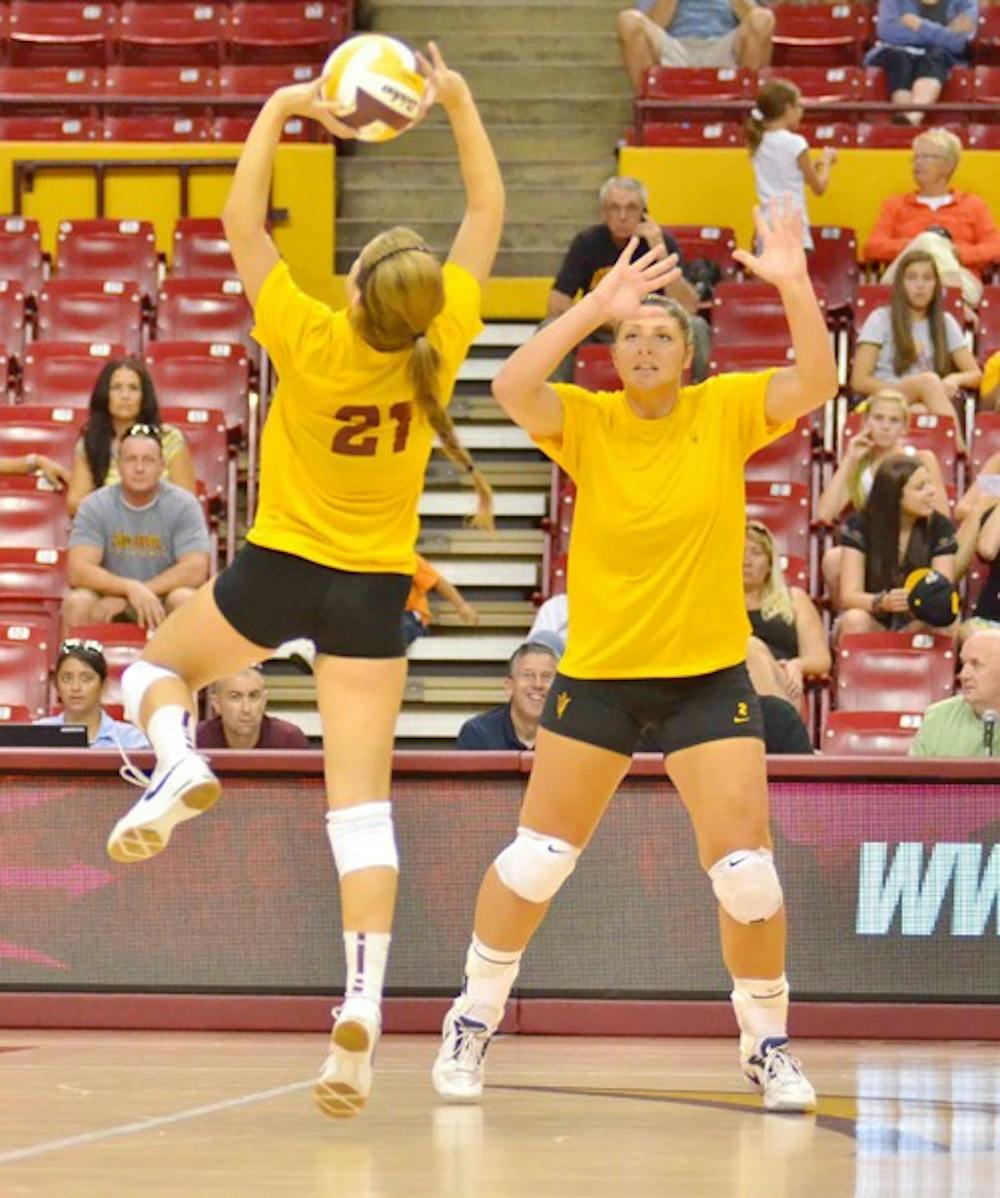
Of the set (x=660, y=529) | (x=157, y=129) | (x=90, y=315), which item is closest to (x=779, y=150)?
(x=90, y=315)

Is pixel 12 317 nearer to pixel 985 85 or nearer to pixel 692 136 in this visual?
pixel 692 136

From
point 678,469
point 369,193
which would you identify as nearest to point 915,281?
point 369,193

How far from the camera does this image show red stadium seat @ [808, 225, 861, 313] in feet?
45.5

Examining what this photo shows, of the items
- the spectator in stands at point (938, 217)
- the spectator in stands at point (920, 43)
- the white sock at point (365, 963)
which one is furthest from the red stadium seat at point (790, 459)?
the white sock at point (365, 963)

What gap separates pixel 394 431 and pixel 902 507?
207 inches

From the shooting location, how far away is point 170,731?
233 inches

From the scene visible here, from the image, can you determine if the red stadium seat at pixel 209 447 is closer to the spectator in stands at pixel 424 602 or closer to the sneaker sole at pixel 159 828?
the spectator in stands at pixel 424 602

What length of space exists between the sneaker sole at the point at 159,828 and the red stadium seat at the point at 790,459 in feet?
22.6

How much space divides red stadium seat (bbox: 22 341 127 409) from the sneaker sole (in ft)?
24.1

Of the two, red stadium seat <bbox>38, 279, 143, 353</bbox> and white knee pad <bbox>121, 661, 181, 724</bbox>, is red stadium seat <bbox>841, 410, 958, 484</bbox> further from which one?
white knee pad <bbox>121, 661, 181, 724</bbox>

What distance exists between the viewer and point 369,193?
609 inches

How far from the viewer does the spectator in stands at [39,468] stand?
11.8 meters

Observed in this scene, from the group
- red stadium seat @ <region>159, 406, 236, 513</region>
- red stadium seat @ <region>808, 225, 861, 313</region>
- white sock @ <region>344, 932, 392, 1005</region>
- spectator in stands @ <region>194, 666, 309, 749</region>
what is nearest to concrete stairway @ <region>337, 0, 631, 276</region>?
red stadium seat @ <region>808, 225, 861, 313</region>

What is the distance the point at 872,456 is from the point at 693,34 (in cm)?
537
